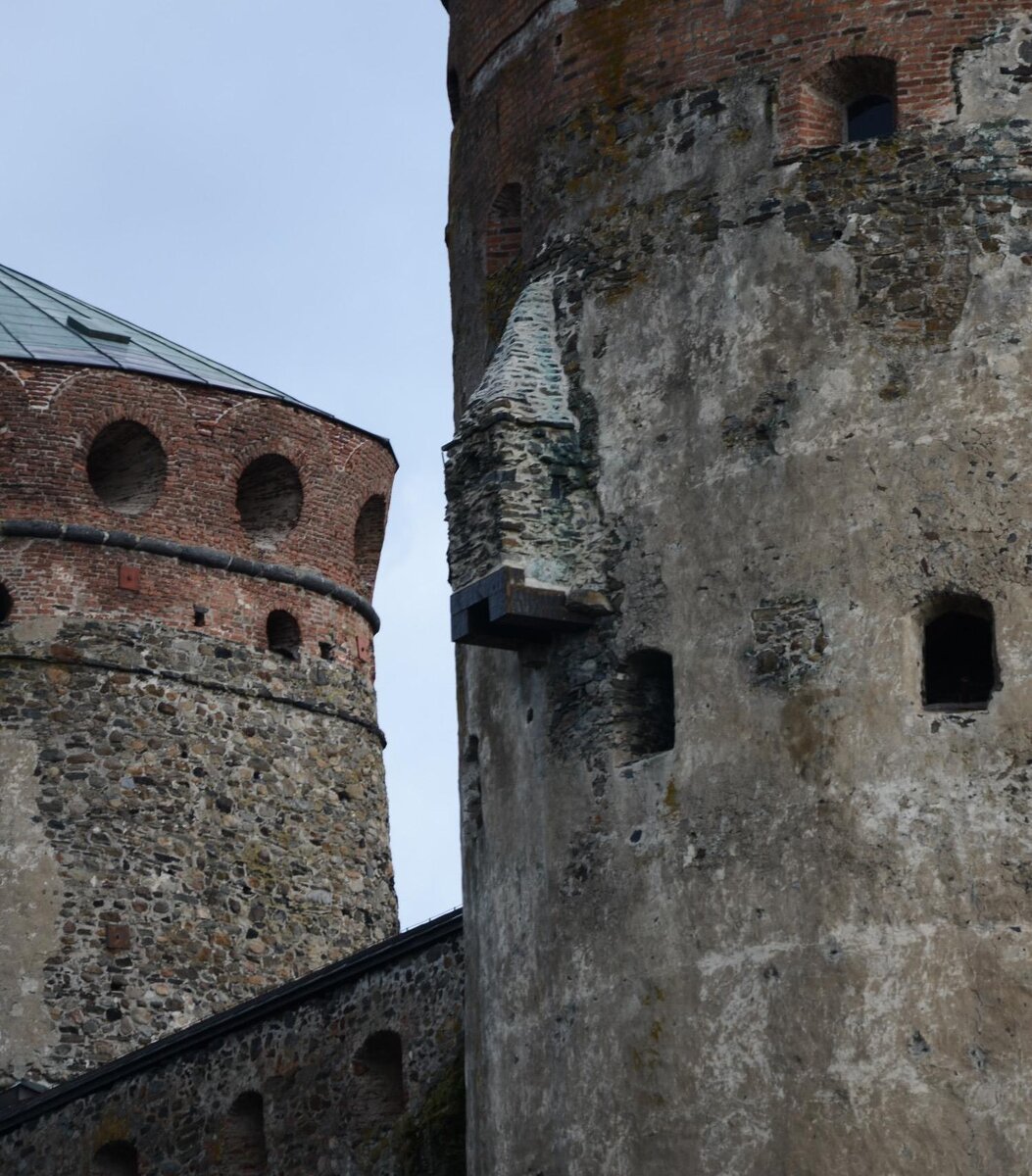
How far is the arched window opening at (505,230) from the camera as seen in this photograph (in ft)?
56.2

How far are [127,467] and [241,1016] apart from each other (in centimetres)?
669

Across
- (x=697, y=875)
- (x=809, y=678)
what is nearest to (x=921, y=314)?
(x=809, y=678)

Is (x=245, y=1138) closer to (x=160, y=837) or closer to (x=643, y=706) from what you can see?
(x=160, y=837)

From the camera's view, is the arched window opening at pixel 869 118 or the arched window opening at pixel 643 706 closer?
the arched window opening at pixel 643 706

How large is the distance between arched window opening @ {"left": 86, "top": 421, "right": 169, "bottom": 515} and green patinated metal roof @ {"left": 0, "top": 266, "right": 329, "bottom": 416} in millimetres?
543

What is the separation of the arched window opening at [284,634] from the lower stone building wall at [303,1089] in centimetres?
524

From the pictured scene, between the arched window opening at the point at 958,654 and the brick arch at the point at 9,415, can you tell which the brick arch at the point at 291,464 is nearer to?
the brick arch at the point at 9,415

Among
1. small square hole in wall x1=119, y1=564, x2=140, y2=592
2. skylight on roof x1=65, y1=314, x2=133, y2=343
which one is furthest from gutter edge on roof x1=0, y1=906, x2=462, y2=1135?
skylight on roof x1=65, y1=314, x2=133, y2=343

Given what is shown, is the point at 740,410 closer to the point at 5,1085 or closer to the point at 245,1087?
the point at 245,1087

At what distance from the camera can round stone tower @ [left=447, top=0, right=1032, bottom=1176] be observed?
14.2 m

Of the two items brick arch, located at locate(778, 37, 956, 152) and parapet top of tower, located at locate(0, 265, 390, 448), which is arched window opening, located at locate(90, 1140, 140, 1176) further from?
brick arch, located at locate(778, 37, 956, 152)

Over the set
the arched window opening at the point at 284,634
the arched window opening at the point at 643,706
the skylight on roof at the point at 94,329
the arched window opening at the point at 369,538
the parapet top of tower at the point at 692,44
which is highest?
the skylight on roof at the point at 94,329

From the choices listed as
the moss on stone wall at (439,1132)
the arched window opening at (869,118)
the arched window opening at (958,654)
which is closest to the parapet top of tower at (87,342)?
the moss on stone wall at (439,1132)

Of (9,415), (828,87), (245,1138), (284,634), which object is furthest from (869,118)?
(284,634)
